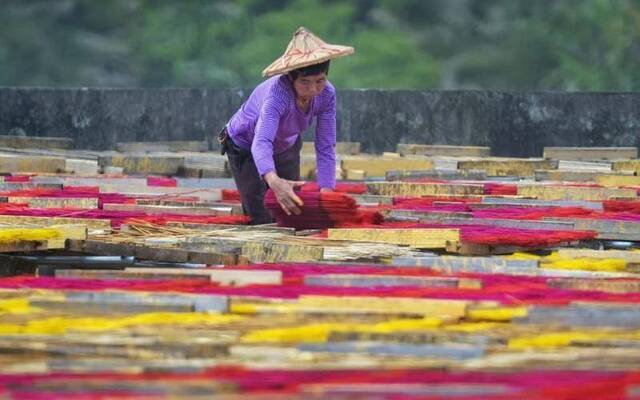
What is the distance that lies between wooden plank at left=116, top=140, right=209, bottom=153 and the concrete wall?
229 millimetres

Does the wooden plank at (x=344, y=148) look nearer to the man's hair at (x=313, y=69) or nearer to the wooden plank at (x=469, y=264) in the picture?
the man's hair at (x=313, y=69)

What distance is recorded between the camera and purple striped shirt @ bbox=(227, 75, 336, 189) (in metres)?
10.1

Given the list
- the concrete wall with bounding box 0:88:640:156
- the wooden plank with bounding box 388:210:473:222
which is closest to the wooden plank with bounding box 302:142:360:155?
the concrete wall with bounding box 0:88:640:156

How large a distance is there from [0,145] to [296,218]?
6849 mm

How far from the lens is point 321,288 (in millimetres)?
7309

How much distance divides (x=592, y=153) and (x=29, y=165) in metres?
4.67

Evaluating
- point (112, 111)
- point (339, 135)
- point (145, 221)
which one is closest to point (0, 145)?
point (112, 111)

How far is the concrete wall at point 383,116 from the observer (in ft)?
55.6

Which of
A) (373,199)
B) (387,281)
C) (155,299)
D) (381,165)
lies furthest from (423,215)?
(381,165)

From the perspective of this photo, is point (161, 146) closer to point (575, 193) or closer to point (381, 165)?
point (381, 165)

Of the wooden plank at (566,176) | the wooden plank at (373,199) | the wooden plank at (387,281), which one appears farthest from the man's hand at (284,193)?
the wooden plank at (566,176)

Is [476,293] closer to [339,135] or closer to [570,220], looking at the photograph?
[570,220]

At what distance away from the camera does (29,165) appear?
14.5 metres

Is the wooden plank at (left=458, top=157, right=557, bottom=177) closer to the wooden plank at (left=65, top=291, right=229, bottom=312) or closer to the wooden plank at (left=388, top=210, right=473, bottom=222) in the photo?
the wooden plank at (left=388, top=210, right=473, bottom=222)
